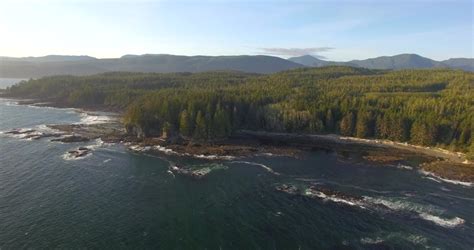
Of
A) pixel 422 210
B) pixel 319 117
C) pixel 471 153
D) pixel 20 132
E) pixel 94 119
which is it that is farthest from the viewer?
pixel 94 119

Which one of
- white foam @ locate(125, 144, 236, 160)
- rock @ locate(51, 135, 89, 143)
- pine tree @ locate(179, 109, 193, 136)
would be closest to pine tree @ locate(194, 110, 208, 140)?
pine tree @ locate(179, 109, 193, 136)

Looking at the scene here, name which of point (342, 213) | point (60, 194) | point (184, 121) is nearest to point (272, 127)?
point (184, 121)

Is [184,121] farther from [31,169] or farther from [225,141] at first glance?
[31,169]

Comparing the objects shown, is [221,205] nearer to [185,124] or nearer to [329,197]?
[329,197]

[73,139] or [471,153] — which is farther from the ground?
[73,139]

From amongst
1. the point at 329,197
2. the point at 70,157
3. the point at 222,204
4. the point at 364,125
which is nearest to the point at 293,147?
the point at 364,125

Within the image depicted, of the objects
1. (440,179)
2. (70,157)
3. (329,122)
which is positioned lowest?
(440,179)
